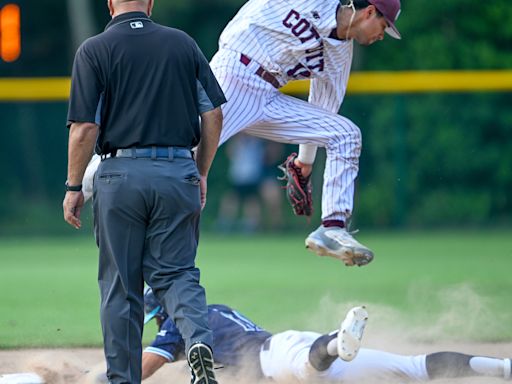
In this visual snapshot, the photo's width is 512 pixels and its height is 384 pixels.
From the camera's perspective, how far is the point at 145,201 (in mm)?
4746

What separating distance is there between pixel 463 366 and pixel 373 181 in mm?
9317

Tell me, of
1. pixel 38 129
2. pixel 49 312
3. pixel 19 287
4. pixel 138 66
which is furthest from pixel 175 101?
pixel 38 129

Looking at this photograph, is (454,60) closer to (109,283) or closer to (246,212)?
(246,212)

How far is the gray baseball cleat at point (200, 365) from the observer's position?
4605mm

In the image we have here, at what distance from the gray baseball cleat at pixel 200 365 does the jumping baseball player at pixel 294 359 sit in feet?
1.88

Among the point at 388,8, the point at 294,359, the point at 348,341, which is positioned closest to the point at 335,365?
the point at 294,359

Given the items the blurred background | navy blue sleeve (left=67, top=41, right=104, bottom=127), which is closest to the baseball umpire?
navy blue sleeve (left=67, top=41, right=104, bottom=127)

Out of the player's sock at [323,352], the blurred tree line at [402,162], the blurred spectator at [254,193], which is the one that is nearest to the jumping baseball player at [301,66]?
the player's sock at [323,352]

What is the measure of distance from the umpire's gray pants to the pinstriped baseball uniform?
4.31ft

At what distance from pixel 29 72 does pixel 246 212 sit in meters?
6.10

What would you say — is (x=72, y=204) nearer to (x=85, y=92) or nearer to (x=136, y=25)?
(x=85, y=92)

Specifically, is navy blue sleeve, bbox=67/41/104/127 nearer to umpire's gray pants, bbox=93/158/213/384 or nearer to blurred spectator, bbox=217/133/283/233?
umpire's gray pants, bbox=93/158/213/384

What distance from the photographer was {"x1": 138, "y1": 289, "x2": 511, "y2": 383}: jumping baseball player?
5.18m

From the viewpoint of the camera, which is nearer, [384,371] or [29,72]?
[384,371]
